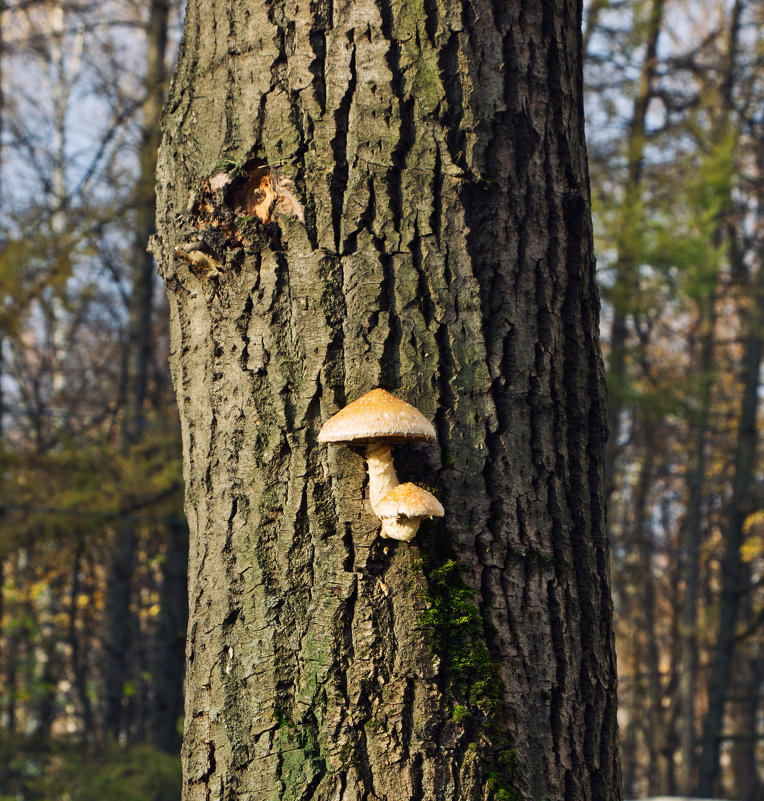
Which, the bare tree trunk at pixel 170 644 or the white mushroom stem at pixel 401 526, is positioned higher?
the white mushroom stem at pixel 401 526

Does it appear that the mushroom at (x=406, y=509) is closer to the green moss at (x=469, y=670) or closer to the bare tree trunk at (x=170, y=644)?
the green moss at (x=469, y=670)

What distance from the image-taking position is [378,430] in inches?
57.6

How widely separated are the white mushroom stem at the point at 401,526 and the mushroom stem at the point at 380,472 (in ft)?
0.16

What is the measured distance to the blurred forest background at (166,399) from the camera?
25.9 ft

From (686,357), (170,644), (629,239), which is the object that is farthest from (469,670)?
(686,357)

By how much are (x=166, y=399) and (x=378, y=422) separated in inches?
531

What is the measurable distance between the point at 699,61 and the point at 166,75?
926 cm

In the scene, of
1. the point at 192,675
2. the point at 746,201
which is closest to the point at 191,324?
the point at 192,675

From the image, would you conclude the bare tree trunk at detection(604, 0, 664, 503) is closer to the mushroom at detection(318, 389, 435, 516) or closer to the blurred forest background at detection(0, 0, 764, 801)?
the blurred forest background at detection(0, 0, 764, 801)

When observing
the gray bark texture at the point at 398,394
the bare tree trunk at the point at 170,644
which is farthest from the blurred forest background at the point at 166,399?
the gray bark texture at the point at 398,394

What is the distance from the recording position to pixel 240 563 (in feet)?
5.46

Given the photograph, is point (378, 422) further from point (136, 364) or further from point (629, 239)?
point (136, 364)

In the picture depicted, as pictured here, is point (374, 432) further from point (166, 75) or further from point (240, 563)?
point (166, 75)

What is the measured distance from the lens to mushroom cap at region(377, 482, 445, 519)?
148cm
